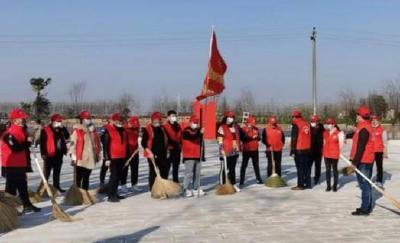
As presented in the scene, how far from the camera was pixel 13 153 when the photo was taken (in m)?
9.38

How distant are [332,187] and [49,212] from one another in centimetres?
618

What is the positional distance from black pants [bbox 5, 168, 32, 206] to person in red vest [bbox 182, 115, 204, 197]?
3.28 metres

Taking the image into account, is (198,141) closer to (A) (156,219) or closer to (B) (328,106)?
(A) (156,219)

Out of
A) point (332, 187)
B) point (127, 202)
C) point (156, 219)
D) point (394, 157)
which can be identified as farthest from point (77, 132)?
point (394, 157)

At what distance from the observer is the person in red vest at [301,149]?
12.4 m

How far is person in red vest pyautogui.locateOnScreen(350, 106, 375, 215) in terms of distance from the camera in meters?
9.04

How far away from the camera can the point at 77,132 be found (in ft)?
37.1

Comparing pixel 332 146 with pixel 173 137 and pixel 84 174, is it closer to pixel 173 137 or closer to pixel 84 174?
pixel 173 137

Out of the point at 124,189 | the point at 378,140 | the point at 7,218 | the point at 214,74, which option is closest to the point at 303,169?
the point at 378,140

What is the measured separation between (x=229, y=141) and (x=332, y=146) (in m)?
2.22

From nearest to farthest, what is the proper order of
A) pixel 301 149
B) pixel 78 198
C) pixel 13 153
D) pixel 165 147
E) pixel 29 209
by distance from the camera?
pixel 13 153
pixel 29 209
pixel 78 198
pixel 165 147
pixel 301 149

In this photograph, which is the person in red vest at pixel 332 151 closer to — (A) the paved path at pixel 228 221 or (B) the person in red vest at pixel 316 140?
(A) the paved path at pixel 228 221

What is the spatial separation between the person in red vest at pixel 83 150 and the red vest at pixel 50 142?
2.99 feet

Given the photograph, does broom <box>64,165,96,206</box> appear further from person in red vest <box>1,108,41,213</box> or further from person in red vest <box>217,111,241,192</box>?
person in red vest <box>217,111,241,192</box>
